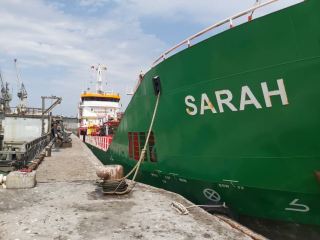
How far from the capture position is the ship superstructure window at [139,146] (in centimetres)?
812

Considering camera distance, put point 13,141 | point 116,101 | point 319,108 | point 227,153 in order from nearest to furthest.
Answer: point 319,108 → point 227,153 → point 13,141 → point 116,101

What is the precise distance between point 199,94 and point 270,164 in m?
1.91

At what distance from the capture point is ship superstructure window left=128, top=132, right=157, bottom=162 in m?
8.12

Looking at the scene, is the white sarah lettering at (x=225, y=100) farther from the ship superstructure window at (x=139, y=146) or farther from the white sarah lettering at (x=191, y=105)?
the ship superstructure window at (x=139, y=146)

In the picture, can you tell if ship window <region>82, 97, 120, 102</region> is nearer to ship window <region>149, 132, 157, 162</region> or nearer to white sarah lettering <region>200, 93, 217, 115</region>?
ship window <region>149, 132, 157, 162</region>

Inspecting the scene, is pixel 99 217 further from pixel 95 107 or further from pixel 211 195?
pixel 95 107

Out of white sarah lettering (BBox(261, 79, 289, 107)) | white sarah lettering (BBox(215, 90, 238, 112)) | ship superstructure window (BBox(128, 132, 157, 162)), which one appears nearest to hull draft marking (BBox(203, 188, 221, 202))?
white sarah lettering (BBox(215, 90, 238, 112))

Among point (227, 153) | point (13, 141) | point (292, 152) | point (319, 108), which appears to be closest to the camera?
point (319, 108)

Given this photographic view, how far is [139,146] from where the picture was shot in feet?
29.5

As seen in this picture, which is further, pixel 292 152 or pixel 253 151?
pixel 253 151

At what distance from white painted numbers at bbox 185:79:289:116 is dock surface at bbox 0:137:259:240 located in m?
1.90

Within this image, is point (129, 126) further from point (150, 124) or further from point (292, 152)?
point (292, 152)

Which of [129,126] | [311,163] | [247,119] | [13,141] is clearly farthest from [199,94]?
[13,141]

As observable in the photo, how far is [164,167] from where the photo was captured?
759 cm
